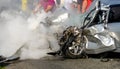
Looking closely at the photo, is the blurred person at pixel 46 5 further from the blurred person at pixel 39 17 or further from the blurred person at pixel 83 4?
the blurred person at pixel 83 4

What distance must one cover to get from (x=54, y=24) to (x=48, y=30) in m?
0.46

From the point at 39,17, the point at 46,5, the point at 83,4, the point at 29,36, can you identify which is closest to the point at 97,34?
the point at 29,36

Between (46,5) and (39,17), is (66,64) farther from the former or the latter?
(46,5)

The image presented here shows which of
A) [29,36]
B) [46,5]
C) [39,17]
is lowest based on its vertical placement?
[29,36]

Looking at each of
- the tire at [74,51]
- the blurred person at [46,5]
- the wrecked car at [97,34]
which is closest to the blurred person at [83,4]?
the blurred person at [46,5]

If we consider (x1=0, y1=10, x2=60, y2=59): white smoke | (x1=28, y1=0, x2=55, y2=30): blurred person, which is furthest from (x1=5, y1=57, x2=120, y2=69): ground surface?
(x1=28, y1=0, x2=55, y2=30): blurred person

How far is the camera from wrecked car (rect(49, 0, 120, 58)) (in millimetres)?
13094

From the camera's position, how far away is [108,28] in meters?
13.1

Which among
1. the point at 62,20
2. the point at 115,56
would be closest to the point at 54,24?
the point at 62,20

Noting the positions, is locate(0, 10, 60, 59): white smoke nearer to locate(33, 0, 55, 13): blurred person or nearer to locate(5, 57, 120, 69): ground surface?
locate(5, 57, 120, 69): ground surface

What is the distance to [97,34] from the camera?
13281 mm

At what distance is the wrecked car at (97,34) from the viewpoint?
43.0ft

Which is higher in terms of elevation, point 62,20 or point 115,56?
point 62,20

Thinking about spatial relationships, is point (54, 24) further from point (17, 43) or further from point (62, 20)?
point (17, 43)
